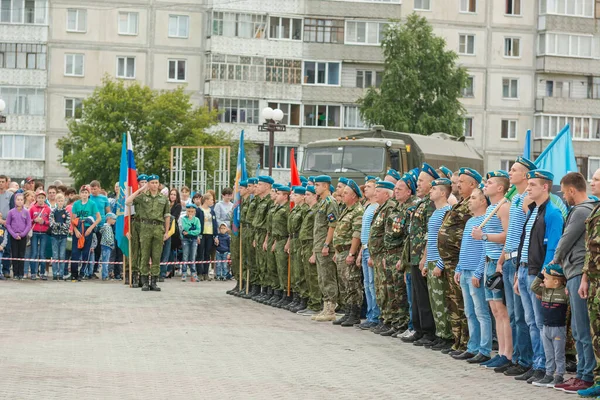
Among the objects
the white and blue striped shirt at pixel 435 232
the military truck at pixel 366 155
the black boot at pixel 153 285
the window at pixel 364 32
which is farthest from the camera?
the window at pixel 364 32

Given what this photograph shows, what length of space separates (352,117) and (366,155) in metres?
35.3

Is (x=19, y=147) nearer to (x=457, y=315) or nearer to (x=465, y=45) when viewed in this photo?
(x=465, y=45)

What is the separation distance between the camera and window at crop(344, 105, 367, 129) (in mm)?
64250

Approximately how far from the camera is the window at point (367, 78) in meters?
64.6

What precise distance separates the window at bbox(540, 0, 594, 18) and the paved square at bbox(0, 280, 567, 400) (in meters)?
52.2

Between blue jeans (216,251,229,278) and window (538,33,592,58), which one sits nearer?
blue jeans (216,251,229,278)

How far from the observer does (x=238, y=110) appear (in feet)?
203

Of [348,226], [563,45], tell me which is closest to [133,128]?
[563,45]

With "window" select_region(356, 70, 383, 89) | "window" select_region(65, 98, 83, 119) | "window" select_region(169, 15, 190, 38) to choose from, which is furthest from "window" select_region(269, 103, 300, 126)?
"window" select_region(65, 98, 83, 119)

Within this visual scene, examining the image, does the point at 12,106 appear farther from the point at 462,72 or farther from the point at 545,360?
the point at 545,360

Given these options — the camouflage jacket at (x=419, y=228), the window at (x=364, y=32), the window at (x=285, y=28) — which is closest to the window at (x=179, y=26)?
the window at (x=285, y=28)

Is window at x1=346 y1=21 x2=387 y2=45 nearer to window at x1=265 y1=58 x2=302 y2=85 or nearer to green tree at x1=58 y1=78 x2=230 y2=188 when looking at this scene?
window at x1=265 y1=58 x2=302 y2=85

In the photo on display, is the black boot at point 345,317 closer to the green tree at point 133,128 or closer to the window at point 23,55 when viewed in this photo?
the green tree at point 133,128

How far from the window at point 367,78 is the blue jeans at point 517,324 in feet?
174
